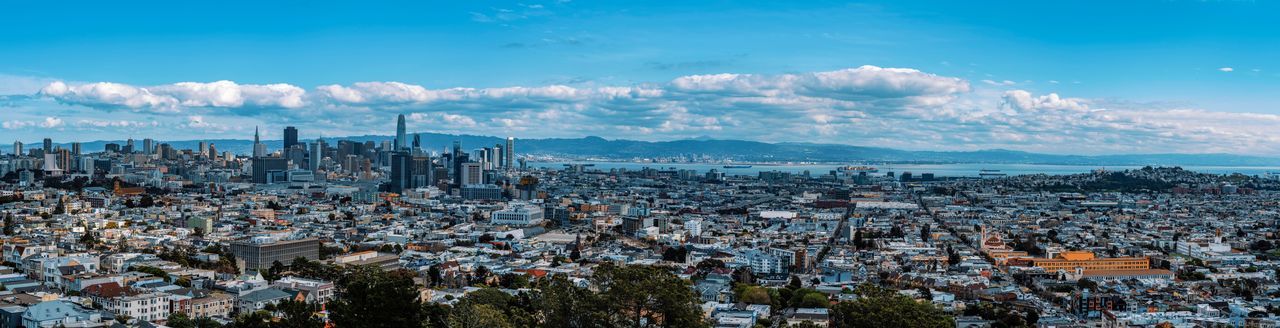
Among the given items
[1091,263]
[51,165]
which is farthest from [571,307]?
[51,165]

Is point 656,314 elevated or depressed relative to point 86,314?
elevated

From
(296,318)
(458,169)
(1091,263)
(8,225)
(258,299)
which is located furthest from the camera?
(458,169)

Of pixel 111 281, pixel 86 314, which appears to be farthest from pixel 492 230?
pixel 86 314

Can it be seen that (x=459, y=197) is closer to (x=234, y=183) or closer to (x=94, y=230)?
(x=234, y=183)

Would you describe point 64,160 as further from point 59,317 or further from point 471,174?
point 59,317

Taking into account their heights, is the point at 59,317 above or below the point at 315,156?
below

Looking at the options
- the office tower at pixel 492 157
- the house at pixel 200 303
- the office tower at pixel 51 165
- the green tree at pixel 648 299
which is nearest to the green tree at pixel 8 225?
the house at pixel 200 303
